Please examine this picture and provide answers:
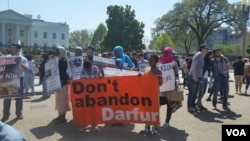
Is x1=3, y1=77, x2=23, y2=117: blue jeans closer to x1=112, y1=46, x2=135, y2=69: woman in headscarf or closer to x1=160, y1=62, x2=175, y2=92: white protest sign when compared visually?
x1=112, y1=46, x2=135, y2=69: woman in headscarf

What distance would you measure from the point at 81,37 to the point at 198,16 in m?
63.6

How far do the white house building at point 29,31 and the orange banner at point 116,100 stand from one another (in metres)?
80.9

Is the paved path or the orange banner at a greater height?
the orange banner

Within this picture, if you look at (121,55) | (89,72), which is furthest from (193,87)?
(89,72)

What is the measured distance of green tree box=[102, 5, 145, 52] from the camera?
5912cm

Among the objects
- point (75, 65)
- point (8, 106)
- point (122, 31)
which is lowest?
point (8, 106)

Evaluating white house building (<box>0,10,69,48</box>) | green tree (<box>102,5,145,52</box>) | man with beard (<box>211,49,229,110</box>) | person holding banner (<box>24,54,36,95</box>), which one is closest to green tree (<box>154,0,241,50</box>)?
green tree (<box>102,5,145,52</box>)

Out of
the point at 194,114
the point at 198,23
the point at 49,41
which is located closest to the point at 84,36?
the point at 49,41

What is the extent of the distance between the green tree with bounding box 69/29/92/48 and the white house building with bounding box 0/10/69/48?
847 centimetres

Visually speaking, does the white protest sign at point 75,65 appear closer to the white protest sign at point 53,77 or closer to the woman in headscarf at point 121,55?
the white protest sign at point 53,77

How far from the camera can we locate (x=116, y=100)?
323 inches

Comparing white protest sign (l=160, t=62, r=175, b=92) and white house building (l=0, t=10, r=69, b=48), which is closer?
white protest sign (l=160, t=62, r=175, b=92)

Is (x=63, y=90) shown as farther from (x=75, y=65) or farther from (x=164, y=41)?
(x=164, y=41)

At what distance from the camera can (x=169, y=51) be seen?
918 cm
